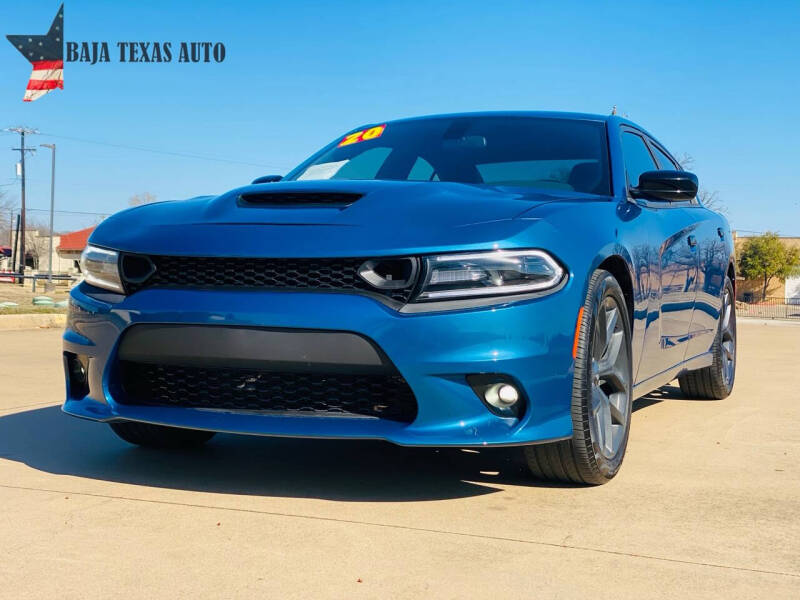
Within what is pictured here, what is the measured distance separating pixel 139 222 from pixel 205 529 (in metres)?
1.21

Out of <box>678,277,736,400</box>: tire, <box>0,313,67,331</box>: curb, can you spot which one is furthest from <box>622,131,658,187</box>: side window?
<box>0,313,67,331</box>: curb

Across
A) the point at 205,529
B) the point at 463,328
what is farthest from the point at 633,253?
the point at 205,529

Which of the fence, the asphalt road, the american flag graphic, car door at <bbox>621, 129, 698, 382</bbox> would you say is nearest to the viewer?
the asphalt road

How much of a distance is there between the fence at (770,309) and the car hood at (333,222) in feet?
166

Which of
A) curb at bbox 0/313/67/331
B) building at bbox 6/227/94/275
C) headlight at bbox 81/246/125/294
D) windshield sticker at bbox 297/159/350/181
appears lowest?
building at bbox 6/227/94/275

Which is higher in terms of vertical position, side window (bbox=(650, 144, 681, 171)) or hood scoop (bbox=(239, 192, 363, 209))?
side window (bbox=(650, 144, 681, 171))

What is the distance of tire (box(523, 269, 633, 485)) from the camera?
3.29m

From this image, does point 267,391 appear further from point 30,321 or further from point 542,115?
point 30,321

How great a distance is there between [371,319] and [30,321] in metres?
10.4

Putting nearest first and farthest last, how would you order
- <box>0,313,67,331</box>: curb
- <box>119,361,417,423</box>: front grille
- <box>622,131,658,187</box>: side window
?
<box>119,361,417,423</box>: front grille, <box>622,131,658,187</box>: side window, <box>0,313,67,331</box>: curb

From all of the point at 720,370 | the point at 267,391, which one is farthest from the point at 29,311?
the point at 267,391

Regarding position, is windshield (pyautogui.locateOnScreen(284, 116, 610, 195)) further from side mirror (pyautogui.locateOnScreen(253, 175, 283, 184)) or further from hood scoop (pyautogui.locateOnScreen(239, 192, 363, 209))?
hood scoop (pyautogui.locateOnScreen(239, 192, 363, 209))

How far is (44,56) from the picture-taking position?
42.4 metres

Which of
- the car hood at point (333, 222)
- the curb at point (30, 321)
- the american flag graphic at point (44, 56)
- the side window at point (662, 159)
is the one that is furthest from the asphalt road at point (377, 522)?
the american flag graphic at point (44, 56)
